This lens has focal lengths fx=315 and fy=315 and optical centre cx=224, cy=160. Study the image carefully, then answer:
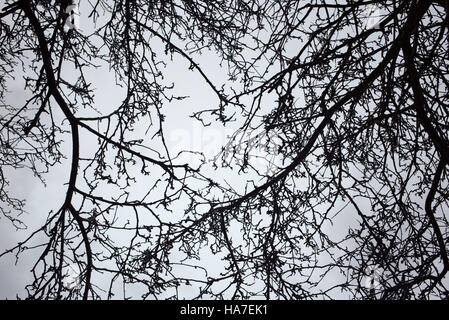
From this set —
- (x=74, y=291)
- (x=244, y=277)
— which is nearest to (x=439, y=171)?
(x=244, y=277)

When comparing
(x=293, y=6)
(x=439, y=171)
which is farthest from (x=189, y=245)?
(x=293, y=6)

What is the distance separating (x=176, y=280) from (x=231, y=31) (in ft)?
10.1

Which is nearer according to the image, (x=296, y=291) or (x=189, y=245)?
(x=296, y=291)

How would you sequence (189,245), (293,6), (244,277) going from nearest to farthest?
(244,277) → (189,245) → (293,6)

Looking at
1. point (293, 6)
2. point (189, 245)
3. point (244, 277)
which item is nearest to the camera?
point (244, 277)

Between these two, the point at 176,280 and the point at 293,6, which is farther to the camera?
the point at 293,6
